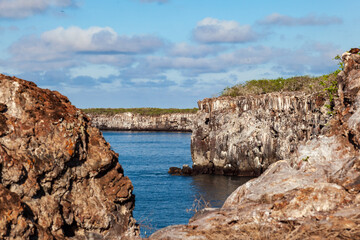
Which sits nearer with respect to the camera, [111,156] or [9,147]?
[9,147]

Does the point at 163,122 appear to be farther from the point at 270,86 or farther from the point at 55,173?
the point at 55,173

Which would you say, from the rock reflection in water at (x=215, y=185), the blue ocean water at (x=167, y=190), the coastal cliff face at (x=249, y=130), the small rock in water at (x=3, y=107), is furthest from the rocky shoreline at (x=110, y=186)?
the coastal cliff face at (x=249, y=130)

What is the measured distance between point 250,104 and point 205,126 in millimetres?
7621

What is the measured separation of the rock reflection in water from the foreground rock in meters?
37.6

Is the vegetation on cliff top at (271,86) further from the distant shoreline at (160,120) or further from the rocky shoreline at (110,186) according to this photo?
the distant shoreline at (160,120)

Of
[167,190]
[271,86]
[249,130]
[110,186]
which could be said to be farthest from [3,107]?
[271,86]

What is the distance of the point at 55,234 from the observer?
10.3 metres

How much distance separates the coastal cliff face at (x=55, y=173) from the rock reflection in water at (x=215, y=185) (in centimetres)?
3759

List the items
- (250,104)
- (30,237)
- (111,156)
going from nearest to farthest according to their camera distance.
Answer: (30,237), (111,156), (250,104)

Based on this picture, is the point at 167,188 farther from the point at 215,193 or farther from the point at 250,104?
the point at 250,104

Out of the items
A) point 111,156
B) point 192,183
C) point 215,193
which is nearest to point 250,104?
point 192,183

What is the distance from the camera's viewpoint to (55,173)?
10.6m

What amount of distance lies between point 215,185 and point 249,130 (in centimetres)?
1074

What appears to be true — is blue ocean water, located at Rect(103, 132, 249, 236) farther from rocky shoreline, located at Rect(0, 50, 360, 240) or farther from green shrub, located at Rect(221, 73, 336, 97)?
rocky shoreline, located at Rect(0, 50, 360, 240)
